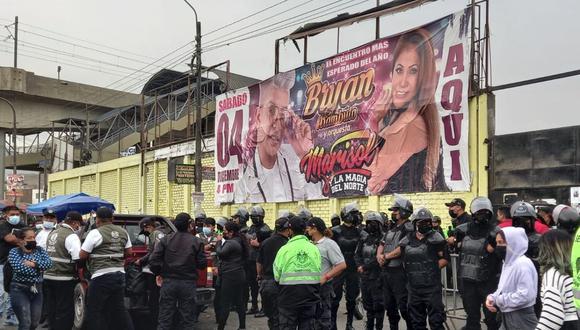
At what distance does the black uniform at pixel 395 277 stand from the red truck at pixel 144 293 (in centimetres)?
260

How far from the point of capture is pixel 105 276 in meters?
7.07

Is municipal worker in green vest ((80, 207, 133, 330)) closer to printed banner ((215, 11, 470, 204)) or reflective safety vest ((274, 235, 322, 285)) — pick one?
reflective safety vest ((274, 235, 322, 285))

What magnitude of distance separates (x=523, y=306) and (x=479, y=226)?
7.21 ft

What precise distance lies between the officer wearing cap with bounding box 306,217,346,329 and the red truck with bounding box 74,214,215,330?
208 cm

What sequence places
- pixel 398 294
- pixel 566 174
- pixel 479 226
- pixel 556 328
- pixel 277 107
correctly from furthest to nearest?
pixel 277 107
pixel 566 174
pixel 398 294
pixel 479 226
pixel 556 328

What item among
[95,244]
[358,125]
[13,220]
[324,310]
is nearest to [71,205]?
[13,220]

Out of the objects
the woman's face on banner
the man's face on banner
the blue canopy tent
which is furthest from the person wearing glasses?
the blue canopy tent

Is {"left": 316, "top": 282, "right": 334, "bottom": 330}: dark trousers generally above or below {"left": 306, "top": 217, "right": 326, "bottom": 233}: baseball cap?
below

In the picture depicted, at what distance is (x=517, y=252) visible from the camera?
490 centimetres

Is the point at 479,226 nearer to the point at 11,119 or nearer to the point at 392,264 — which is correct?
the point at 392,264

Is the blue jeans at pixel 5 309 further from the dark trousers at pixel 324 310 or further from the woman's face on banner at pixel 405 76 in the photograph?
the woman's face on banner at pixel 405 76

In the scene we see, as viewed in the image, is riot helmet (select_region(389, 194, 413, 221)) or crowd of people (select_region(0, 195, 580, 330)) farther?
riot helmet (select_region(389, 194, 413, 221))

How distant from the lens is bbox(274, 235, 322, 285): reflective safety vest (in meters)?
5.95

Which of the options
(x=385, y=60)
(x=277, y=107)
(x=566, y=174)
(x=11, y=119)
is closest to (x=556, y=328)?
(x=566, y=174)
